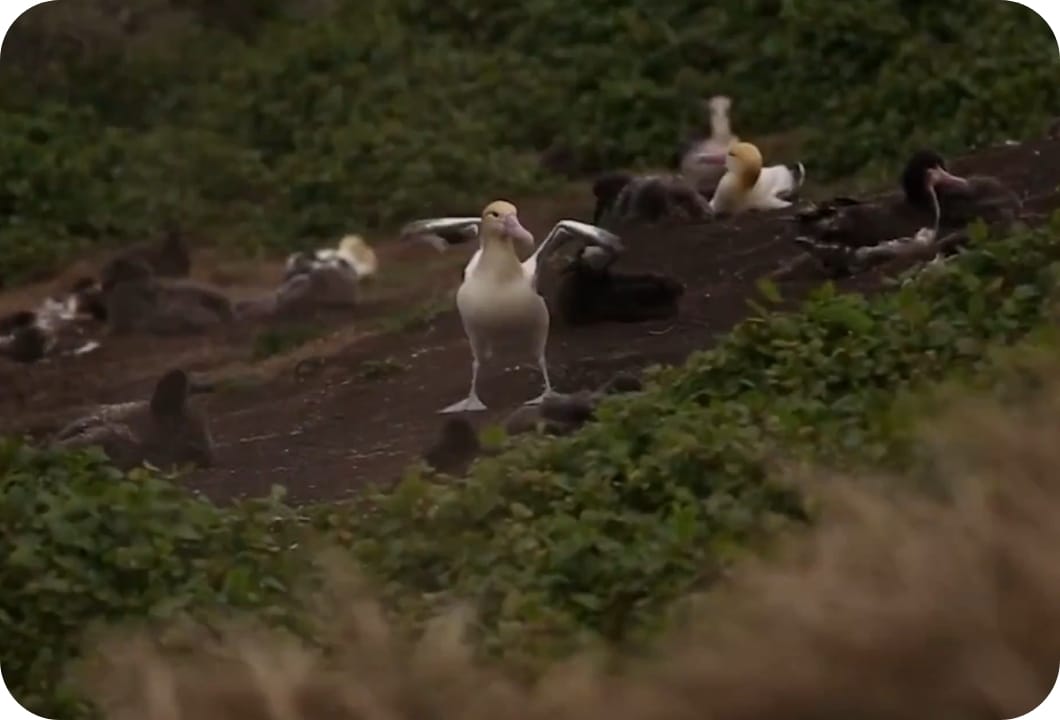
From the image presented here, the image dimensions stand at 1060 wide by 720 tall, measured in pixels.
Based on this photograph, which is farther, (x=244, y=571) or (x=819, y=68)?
(x=819, y=68)

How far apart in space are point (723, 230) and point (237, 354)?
1.90 feet

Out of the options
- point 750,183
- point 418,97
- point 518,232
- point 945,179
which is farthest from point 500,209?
point 945,179

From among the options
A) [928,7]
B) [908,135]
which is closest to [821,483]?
[908,135]

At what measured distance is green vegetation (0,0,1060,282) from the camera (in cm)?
239

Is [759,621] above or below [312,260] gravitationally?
below

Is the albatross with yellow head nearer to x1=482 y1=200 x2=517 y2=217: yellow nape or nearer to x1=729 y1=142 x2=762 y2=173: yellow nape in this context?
x1=729 y1=142 x2=762 y2=173: yellow nape

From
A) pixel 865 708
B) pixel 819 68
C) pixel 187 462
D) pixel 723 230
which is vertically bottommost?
pixel 865 708

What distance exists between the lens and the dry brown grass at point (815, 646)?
2.16 meters

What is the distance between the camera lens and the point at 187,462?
2342 millimetres

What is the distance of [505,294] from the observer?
2.35 metres

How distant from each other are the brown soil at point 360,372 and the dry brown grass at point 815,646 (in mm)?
170

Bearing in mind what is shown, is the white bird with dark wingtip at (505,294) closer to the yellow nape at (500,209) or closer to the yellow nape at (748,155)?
the yellow nape at (500,209)

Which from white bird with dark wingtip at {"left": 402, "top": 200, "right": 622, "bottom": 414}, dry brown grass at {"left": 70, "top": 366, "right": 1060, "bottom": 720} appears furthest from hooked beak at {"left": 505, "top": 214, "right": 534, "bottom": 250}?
dry brown grass at {"left": 70, "top": 366, "right": 1060, "bottom": 720}

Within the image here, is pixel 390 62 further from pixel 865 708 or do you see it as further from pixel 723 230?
pixel 865 708
